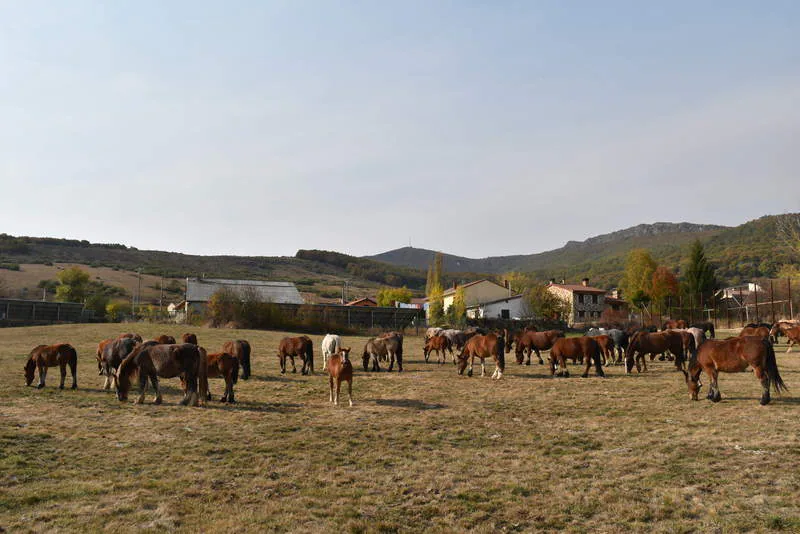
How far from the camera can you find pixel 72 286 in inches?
3398

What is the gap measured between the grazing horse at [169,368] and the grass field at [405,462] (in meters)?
0.61

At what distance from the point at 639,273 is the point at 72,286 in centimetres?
8617

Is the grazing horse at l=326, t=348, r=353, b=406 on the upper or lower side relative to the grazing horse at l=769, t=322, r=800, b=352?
lower

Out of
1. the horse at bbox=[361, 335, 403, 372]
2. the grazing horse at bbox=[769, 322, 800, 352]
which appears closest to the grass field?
the horse at bbox=[361, 335, 403, 372]

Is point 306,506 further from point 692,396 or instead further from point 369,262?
point 369,262

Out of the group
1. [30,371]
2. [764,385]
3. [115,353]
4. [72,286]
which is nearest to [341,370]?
[115,353]

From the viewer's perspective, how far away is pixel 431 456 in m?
9.59

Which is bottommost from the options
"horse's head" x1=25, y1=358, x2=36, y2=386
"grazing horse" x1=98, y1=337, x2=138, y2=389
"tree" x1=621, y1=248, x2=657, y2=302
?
"horse's head" x1=25, y1=358, x2=36, y2=386

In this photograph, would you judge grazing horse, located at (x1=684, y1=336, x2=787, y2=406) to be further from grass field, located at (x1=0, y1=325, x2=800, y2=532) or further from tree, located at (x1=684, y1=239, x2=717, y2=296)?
tree, located at (x1=684, y1=239, x2=717, y2=296)

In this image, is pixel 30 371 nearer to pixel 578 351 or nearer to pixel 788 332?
pixel 578 351

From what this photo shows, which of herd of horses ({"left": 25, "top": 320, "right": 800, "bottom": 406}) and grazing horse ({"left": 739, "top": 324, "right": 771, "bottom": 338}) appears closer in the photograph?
herd of horses ({"left": 25, "top": 320, "right": 800, "bottom": 406})

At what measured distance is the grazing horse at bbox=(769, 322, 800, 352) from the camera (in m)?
27.0

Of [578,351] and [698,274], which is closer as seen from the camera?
[578,351]

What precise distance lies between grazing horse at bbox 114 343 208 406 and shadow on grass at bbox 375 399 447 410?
4.45m
